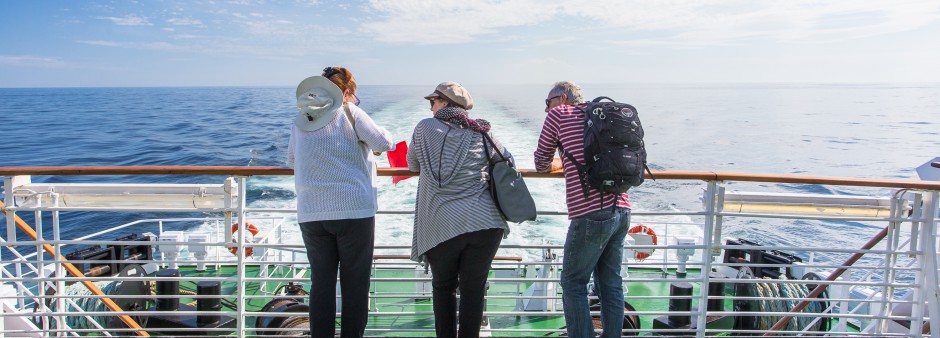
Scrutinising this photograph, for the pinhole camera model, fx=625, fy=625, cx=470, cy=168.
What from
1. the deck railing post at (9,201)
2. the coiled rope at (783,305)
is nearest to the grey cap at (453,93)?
the deck railing post at (9,201)

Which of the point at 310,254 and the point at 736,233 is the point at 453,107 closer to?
the point at 310,254

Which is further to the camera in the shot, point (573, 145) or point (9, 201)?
point (9, 201)

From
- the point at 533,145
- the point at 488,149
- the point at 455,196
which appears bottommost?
the point at 533,145

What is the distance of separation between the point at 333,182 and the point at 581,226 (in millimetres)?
872

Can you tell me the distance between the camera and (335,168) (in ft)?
6.97

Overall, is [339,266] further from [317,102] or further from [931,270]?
[931,270]

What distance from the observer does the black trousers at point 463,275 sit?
6.93 ft

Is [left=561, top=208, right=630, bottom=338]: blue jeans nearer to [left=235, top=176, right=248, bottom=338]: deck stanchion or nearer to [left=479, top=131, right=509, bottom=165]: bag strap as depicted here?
[left=479, top=131, right=509, bottom=165]: bag strap

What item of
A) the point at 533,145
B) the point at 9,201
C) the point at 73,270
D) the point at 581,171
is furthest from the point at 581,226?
the point at 533,145

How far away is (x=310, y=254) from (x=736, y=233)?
921cm

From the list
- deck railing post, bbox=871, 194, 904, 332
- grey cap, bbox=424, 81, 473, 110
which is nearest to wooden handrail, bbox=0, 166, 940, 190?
deck railing post, bbox=871, 194, 904, 332

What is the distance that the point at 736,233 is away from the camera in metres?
10.0

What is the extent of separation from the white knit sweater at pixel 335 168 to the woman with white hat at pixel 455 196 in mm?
176

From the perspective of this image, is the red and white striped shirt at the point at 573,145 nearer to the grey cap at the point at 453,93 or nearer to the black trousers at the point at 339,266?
the grey cap at the point at 453,93
